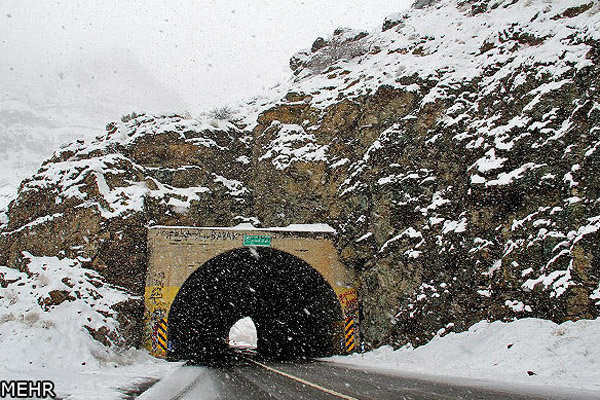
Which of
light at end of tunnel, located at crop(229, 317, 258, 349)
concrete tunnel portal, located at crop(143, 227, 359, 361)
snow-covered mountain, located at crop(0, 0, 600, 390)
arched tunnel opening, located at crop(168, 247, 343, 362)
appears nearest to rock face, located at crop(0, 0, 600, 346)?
snow-covered mountain, located at crop(0, 0, 600, 390)

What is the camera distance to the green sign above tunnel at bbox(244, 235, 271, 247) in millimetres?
19562

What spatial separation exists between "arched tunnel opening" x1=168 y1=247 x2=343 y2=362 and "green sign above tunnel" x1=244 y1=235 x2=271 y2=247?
4.42ft

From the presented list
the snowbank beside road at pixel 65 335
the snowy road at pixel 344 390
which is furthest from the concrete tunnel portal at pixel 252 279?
the snowy road at pixel 344 390

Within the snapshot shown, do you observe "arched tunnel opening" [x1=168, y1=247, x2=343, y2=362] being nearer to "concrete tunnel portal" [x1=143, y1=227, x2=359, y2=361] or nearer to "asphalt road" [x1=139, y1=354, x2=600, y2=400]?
"concrete tunnel portal" [x1=143, y1=227, x2=359, y2=361]

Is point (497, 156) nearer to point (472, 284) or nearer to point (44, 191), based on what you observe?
point (472, 284)

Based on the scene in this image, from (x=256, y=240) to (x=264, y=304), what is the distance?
12.2 metres

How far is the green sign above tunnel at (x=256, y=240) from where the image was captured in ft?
64.2

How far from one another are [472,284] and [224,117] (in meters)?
22.2

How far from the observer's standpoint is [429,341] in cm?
1401

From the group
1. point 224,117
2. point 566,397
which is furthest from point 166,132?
point 566,397

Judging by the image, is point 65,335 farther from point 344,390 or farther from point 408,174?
point 408,174

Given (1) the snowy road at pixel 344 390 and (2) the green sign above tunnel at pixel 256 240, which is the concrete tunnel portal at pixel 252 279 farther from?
(1) the snowy road at pixel 344 390

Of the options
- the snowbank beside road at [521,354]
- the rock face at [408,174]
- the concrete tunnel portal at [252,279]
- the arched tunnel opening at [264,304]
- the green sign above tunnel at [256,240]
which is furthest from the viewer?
the arched tunnel opening at [264,304]

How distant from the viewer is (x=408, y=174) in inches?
690
